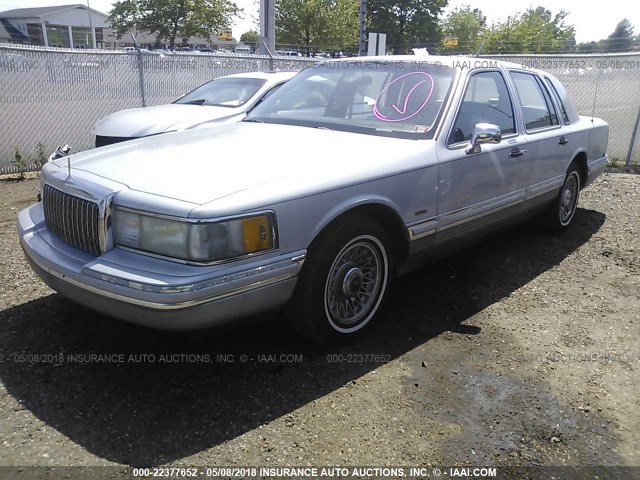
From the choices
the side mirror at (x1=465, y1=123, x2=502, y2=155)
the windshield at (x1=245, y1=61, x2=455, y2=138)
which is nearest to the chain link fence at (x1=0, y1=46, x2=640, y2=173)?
the windshield at (x1=245, y1=61, x2=455, y2=138)

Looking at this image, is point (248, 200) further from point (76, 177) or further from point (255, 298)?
point (76, 177)

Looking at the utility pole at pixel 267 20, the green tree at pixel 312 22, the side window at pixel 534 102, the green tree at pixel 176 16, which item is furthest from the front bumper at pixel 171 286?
the green tree at pixel 176 16

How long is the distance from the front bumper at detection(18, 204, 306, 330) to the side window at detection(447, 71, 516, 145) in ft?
5.69

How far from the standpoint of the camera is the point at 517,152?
4457mm

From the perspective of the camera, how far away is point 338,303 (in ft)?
11.0

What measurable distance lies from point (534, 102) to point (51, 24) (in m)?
68.4

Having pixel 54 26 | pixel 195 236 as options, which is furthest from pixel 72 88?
pixel 54 26

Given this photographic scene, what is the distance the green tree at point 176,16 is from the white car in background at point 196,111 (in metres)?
40.7

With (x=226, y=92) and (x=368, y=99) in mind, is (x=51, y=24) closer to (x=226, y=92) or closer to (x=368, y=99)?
(x=226, y=92)

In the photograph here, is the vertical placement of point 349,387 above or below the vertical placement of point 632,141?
below

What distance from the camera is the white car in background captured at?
7.35 meters

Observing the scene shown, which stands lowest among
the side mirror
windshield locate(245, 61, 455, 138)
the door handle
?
the door handle

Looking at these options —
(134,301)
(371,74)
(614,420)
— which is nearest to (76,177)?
(134,301)

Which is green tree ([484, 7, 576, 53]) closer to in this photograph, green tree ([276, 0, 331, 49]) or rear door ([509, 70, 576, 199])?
green tree ([276, 0, 331, 49])
